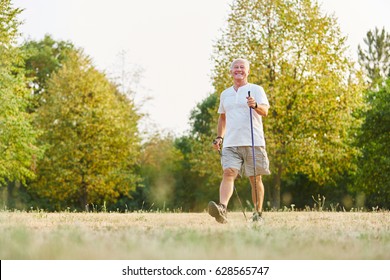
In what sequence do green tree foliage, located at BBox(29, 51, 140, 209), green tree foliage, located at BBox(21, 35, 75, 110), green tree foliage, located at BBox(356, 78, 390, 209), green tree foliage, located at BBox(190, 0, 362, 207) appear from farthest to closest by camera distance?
green tree foliage, located at BBox(21, 35, 75, 110) → green tree foliage, located at BBox(29, 51, 140, 209) → green tree foliage, located at BBox(356, 78, 390, 209) → green tree foliage, located at BBox(190, 0, 362, 207)

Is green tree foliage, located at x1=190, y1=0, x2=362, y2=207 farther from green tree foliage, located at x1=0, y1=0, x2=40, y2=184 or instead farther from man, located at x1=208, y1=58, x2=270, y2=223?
man, located at x1=208, y1=58, x2=270, y2=223

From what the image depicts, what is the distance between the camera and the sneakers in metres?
8.70

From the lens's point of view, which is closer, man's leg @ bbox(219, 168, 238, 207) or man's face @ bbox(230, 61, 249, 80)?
man's leg @ bbox(219, 168, 238, 207)

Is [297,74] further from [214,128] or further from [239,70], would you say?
[239,70]

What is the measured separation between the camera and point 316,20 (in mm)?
25625

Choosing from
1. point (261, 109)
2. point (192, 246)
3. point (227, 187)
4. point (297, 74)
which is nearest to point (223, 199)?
point (227, 187)

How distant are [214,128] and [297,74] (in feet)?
22.8

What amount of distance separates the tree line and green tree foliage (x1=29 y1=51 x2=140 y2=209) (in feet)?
0.22

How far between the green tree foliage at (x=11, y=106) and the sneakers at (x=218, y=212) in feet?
59.0

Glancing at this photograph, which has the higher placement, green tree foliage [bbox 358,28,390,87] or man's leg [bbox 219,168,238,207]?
green tree foliage [bbox 358,28,390,87]

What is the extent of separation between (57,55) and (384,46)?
27.9m

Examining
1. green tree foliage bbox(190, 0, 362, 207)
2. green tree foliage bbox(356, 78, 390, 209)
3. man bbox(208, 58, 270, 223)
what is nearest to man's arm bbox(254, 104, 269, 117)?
man bbox(208, 58, 270, 223)

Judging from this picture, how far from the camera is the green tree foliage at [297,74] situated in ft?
82.5

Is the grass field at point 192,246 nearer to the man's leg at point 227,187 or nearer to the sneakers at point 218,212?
the sneakers at point 218,212
